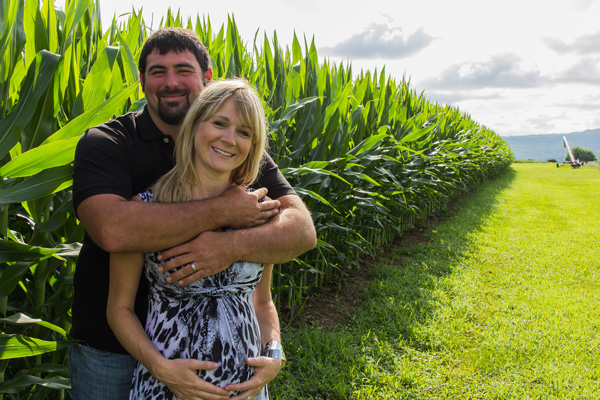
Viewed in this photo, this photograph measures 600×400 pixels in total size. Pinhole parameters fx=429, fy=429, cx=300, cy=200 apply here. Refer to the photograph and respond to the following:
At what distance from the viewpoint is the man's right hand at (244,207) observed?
1.25m

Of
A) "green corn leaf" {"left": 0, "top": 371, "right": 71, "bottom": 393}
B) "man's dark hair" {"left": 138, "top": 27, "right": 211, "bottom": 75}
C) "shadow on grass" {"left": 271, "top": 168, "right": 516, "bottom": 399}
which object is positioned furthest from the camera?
"shadow on grass" {"left": 271, "top": 168, "right": 516, "bottom": 399}

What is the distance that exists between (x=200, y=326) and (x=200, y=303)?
65 millimetres

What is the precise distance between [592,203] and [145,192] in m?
12.4

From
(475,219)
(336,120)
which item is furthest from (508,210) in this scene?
(336,120)

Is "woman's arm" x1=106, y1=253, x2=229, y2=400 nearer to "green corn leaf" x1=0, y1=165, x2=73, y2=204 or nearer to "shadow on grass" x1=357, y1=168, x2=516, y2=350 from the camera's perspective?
"green corn leaf" x1=0, y1=165, x2=73, y2=204

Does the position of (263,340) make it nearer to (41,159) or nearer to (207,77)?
(41,159)

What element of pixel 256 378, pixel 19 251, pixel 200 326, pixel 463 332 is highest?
pixel 19 251

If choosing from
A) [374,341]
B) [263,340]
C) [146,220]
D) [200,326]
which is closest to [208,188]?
[146,220]

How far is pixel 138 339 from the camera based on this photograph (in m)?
1.17

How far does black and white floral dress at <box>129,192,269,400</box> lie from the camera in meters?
1.20

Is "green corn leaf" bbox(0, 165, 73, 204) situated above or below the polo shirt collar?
below

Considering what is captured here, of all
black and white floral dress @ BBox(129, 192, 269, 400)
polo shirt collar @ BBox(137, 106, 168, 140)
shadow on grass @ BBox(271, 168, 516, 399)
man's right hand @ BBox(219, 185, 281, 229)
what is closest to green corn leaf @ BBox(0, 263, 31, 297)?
black and white floral dress @ BBox(129, 192, 269, 400)

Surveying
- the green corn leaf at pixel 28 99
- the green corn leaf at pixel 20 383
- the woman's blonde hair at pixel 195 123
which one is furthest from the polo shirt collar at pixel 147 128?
the green corn leaf at pixel 20 383

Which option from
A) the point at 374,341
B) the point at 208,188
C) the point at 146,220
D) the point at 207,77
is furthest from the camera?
the point at 374,341
